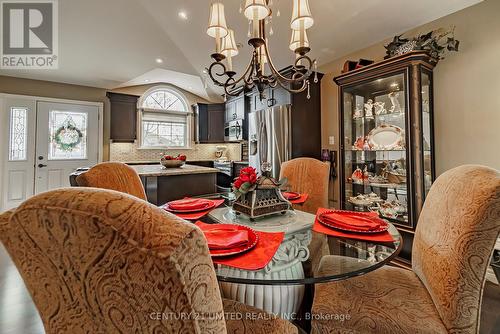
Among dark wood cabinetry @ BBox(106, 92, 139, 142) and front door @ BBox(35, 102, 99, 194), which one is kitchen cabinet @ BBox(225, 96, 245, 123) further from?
front door @ BBox(35, 102, 99, 194)

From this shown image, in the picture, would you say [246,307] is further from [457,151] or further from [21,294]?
[457,151]

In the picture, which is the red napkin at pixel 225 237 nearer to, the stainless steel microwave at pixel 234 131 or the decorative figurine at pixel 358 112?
the decorative figurine at pixel 358 112

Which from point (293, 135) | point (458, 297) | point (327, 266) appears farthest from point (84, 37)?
point (458, 297)

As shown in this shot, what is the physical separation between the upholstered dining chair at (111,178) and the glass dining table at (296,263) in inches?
28.2

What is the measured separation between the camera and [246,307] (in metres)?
0.99

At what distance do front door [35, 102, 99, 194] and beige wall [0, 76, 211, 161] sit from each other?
173mm

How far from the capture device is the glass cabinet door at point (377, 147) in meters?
2.41

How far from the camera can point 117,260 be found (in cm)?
40

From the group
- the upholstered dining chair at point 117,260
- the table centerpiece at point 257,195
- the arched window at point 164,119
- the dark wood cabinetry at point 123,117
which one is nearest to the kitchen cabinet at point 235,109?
the arched window at point 164,119

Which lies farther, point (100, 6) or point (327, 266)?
point (100, 6)

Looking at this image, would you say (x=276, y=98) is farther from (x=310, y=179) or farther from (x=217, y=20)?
(x=217, y=20)

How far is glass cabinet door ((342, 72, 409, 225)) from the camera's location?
7.89ft

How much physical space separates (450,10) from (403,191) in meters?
1.75

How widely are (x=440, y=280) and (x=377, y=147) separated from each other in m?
1.95
